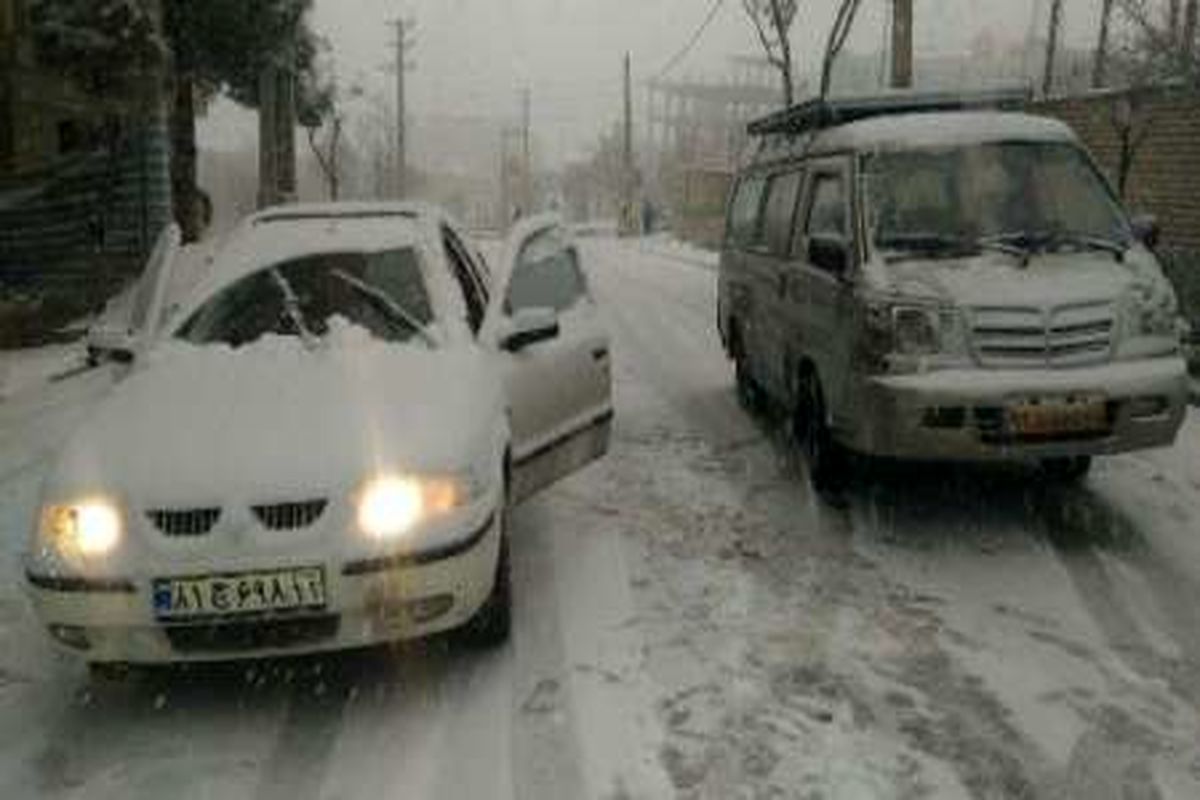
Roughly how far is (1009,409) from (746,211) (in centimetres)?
435

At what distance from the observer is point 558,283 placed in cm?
739

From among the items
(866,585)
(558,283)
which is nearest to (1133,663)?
(866,585)

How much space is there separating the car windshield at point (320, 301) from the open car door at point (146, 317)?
17cm

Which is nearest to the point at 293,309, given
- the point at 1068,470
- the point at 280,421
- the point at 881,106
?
the point at 280,421

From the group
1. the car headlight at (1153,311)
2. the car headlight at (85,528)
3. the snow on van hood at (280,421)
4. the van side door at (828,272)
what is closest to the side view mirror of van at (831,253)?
the van side door at (828,272)

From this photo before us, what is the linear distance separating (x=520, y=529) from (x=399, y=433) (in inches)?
90.6

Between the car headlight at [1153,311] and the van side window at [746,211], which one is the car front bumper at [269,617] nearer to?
the car headlight at [1153,311]

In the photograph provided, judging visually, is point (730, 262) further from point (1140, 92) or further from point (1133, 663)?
point (1140, 92)

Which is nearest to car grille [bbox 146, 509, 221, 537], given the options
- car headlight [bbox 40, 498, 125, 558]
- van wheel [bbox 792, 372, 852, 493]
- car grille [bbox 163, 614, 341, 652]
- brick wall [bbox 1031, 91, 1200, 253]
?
car headlight [bbox 40, 498, 125, 558]

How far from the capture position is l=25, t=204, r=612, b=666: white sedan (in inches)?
184

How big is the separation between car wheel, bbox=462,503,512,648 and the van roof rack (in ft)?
15.2

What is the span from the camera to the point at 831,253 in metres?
7.35

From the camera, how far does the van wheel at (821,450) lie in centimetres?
758

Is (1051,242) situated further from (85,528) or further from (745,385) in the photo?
(85,528)
